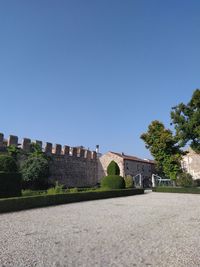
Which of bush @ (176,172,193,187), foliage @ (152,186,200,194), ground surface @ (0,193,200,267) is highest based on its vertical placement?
bush @ (176,172,193,187)

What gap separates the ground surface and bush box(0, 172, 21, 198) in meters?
5.37

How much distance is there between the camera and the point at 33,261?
556 centimetres

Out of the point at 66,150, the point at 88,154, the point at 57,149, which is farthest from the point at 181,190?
the point at 57,149

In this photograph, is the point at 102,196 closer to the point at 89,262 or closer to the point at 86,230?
the point at 86,230

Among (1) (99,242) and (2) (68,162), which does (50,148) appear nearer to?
(2) (68,162)

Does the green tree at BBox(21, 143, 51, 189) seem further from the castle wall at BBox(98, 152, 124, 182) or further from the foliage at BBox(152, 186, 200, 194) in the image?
the castle wall at BBox(98, 152, 124, 182)

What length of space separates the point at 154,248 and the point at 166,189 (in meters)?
25.6

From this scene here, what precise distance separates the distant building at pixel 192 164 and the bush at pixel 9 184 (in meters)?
37.4

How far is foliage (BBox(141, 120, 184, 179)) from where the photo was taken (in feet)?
121

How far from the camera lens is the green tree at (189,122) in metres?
30.6

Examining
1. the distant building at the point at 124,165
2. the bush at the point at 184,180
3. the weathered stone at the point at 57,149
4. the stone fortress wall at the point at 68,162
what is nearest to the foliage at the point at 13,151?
the stone fortress wall at the point at 68,162

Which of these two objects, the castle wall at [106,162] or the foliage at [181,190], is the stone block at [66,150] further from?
the castle wall at [106,162]

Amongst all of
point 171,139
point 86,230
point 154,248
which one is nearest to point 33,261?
point 154,248

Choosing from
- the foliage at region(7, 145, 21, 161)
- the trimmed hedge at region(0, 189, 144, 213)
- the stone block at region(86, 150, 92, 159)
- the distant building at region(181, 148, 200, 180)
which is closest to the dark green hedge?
the trimmed hedge at region(0, 189, 144, 213)
